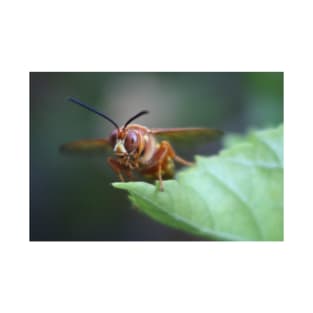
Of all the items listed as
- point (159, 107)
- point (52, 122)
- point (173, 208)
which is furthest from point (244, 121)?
point (173, 208)

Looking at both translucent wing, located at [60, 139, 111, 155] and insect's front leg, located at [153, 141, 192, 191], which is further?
translucent wing, located at [60, 139, 111, 155]

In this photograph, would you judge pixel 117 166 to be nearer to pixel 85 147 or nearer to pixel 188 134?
pixel 188 134

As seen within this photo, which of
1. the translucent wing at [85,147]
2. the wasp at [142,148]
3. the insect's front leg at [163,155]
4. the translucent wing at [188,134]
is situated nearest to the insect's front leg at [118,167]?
the wasp at [142,148]

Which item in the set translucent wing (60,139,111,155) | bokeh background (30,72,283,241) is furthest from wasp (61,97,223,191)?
bokeh background (30,72,283,241)

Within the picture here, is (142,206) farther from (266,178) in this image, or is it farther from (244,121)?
(244,121)

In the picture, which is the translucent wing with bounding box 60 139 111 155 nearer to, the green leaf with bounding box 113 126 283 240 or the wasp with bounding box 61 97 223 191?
the wasp with bounding box 61 97 223 191
